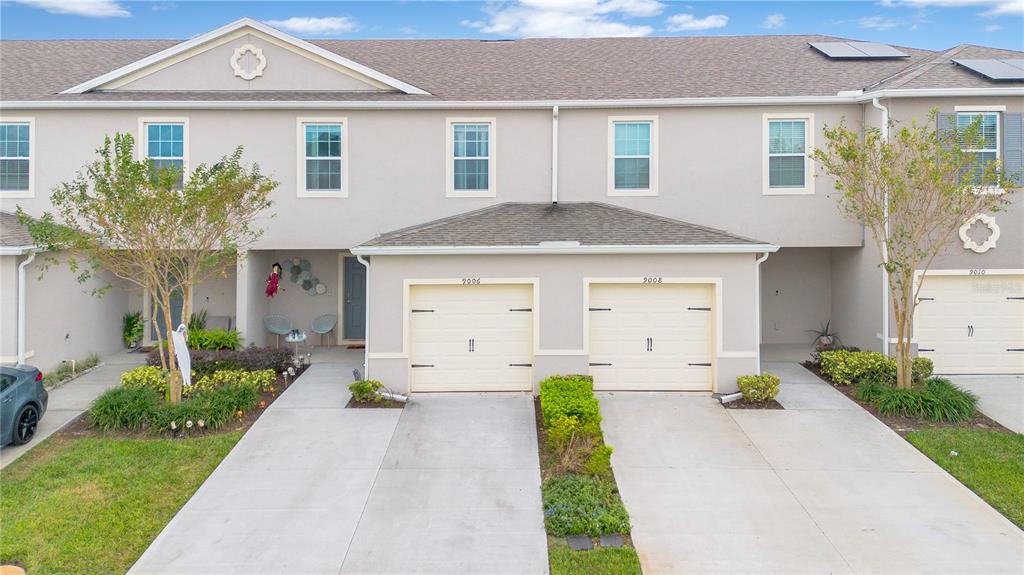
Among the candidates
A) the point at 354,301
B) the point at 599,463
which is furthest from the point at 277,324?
the point at 599,463

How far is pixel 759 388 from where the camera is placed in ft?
35.5

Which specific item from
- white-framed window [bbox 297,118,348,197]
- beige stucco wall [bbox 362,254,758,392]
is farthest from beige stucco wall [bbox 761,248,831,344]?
white-framed window [bbox 297,118,348,197]

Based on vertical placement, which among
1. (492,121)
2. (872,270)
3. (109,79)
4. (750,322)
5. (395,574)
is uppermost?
(109,79)

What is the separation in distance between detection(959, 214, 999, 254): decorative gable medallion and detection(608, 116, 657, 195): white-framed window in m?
6.12

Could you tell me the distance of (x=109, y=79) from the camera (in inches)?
538

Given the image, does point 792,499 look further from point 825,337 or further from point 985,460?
point 825,337

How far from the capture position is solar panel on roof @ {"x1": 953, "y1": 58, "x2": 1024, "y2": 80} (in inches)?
487

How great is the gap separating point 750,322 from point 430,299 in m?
5.87

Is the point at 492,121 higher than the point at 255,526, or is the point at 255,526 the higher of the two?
the point at 492,121

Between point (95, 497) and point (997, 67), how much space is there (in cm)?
1747

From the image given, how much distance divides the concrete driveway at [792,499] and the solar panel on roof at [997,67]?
7.59 meters

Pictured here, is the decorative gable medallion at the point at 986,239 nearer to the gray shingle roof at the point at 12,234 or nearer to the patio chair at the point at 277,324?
→ the patio chair at the point at 277,324

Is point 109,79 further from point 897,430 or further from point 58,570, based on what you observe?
point 897,430

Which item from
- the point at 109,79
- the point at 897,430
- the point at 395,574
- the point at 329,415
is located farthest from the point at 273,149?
the point at 897,430
